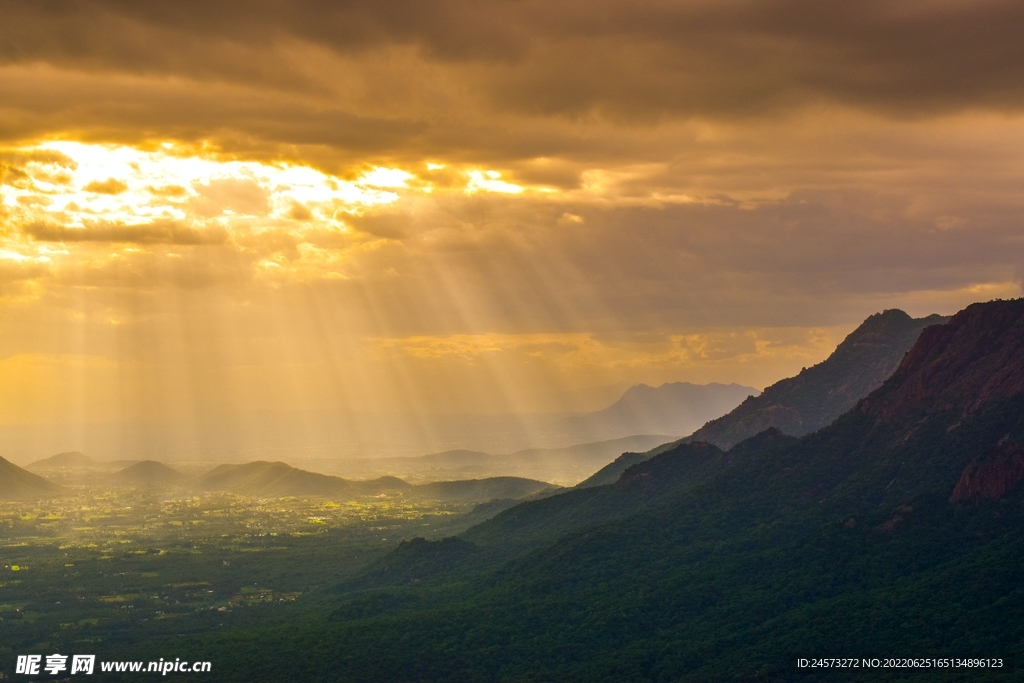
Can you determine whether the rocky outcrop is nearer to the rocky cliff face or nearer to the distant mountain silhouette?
the distant mountain silhouette

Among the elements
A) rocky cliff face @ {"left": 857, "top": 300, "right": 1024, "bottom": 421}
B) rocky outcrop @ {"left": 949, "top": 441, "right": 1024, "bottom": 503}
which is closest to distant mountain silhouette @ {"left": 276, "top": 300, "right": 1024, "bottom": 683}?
rocky outcrop @ {"left": 949, "top": 441, "right": 1024, "bottom": 503}

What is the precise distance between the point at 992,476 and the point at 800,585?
3346cm

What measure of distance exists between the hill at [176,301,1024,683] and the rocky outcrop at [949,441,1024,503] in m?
0.21

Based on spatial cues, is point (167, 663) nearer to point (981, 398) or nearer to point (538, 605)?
point (538, 605)

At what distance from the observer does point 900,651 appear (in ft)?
414

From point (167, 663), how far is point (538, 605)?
207ft

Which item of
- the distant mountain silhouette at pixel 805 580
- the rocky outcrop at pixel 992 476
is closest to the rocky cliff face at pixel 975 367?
the distant mountain silhouette at pixel 805 580

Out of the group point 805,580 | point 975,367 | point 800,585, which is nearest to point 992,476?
point 805,580

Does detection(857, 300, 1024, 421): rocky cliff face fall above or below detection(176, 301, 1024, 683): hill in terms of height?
above

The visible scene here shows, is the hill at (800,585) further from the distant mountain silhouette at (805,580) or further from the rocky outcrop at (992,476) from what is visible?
the distant mountain silhouette at (805,580)

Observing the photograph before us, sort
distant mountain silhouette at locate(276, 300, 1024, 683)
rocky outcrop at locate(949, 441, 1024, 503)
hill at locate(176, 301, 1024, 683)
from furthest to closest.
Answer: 1. rocky outcrop at locate(949, 441, 1024, 503)
2. distant mountain silhouette at locate(276, 300, 1024, 683)
3. hill at locate(176, 301, 1024, 683)

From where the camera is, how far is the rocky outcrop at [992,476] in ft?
513

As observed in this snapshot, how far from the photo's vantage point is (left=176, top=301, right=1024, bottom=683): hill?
438 feet

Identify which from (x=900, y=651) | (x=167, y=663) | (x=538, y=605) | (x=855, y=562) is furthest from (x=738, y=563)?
(x=167, y=663)
